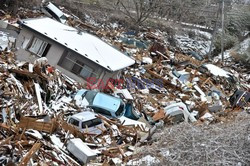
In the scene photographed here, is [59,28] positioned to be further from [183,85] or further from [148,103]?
[183,85]

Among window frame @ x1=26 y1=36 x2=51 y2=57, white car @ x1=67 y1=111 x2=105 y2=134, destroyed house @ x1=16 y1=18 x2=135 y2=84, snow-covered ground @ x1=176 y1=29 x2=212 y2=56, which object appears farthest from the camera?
snow-covered ground @ x1=176 y1=29 x2=212 y2=56

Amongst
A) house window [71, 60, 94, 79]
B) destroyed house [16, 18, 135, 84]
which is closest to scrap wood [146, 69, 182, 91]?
destroyed house [16, 18, 135, 84]

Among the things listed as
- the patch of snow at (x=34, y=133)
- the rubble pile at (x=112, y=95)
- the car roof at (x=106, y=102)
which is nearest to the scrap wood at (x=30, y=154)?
the rubble pile at (x=112, y=95)

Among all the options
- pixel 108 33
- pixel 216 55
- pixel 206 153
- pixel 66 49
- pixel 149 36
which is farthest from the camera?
pixel 216 55

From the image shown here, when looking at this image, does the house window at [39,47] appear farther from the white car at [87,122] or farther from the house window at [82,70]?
the white car at [87,122]

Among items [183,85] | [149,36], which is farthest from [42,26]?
[149,36]

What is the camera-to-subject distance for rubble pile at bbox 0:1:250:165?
1091cm

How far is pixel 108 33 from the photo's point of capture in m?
29.4

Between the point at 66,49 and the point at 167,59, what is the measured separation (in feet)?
37.2

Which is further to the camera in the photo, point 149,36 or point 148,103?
point 149,36

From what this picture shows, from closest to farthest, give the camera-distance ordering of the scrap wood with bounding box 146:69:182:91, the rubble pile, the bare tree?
the rubble pile → the scrap wood with bounding box 146:69:182:91 → the bare tree

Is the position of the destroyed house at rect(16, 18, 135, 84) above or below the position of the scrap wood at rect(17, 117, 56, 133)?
above

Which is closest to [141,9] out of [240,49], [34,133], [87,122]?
[240,49]

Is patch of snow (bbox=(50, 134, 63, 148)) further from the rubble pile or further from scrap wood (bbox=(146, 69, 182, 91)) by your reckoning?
scrap wood (bbox=(146, 69, 182, 91))
